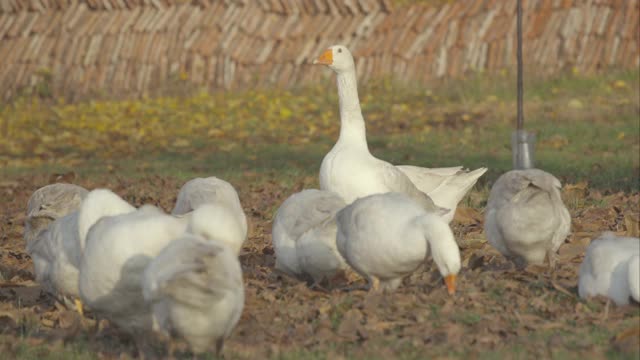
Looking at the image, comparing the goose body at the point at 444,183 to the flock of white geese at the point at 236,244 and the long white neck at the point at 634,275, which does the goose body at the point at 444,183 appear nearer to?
the flock of white geese at the point at 236,244

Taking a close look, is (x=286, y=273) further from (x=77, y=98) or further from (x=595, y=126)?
(x=77, y=98)

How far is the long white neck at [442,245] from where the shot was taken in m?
7.73

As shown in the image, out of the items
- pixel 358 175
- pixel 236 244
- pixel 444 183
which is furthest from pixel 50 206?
pixel 444 183

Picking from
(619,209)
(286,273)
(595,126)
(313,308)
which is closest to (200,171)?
(595,126)

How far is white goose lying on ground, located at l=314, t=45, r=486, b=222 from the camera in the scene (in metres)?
10.3

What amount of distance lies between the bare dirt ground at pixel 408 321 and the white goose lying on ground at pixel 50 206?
40 cm

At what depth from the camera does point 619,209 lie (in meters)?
11.9

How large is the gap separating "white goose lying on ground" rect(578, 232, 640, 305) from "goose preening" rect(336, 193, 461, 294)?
754 mm

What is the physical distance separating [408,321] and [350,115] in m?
3.71

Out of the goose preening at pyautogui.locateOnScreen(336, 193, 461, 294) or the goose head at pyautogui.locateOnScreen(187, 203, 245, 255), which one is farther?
the goose preening at pyautogui.locateOnScreen(336, 193, 461, 294)

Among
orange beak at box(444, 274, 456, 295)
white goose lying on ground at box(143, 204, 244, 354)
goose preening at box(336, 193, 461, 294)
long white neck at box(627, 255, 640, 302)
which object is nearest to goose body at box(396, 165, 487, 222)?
goose preening at box(336, 193, 461, 294)

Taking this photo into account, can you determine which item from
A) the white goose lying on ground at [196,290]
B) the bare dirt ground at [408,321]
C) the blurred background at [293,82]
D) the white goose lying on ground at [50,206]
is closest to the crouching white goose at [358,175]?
the bare dirt ground at [408,321]

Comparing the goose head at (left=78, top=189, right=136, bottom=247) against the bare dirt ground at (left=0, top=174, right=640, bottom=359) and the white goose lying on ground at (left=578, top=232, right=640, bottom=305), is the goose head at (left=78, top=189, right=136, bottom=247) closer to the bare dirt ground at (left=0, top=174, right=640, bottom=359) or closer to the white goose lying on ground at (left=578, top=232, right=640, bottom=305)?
the bare dirt ground at (left=0, top=174, right=640, bottom=359)

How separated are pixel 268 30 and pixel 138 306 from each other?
17.2m
